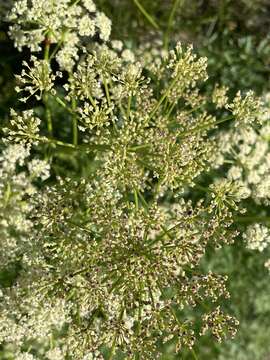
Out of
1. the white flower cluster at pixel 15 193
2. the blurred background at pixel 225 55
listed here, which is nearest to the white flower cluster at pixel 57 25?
the white flower cluster at pixel 15 193

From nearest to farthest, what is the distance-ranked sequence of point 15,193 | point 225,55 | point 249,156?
point 15,193, point 249,156, point 225,55

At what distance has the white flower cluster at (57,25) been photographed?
4.61m

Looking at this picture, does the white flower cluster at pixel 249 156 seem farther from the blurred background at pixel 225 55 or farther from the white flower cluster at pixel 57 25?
the white flower cluster at pixel 57 25

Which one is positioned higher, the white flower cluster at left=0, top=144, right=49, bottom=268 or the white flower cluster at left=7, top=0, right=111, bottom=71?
the white flower cluster at left=7, top=0, right=111, bottom=71

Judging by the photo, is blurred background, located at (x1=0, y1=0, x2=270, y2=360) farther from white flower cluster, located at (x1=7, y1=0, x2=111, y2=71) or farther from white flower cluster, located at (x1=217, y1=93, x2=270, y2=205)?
white flower cluster, located at (x1=7, y1=0, x2=111, y2=71)

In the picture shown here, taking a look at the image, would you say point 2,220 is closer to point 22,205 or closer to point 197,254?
point 22,205

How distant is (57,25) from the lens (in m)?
4.64

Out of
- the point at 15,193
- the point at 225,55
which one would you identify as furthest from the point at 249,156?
the point at 15,193

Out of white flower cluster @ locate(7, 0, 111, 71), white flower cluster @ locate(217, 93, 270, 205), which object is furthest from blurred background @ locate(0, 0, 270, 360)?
white flower cluster @ locate(7, 0, 111, 71)

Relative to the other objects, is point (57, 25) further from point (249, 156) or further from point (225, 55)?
point (225, 55)

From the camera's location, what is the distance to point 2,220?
5082 millimetres

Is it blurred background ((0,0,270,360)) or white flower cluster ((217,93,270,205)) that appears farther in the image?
blurred background ((0,0,270,360))

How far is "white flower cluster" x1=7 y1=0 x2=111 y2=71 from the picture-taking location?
15.1ft

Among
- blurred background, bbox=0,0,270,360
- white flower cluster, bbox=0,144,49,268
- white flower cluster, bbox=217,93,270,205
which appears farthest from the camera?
blurred background, bbox=0,0,270,360
